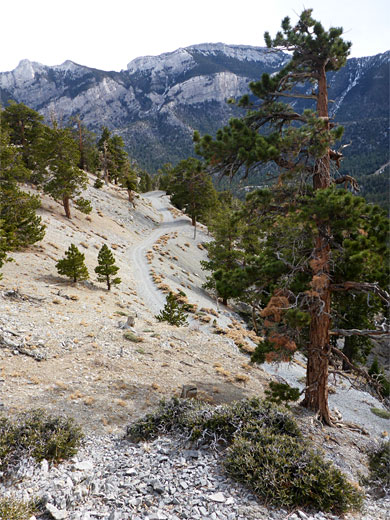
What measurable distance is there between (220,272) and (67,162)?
33196mm

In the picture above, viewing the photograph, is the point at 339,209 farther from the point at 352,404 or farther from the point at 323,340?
the point at 352,404

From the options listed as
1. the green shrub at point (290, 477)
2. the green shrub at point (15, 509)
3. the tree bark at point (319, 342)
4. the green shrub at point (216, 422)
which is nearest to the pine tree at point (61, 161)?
the green shrub at point (216, 422)

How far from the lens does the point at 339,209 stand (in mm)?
7812

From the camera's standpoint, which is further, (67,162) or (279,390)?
(67,162)

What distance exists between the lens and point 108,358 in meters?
13.1

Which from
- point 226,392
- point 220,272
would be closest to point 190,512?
point 220,272

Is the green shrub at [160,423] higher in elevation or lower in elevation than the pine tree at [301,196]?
lower

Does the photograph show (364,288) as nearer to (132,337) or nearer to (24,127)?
(132,337)

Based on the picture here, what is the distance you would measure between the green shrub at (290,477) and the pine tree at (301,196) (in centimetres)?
302

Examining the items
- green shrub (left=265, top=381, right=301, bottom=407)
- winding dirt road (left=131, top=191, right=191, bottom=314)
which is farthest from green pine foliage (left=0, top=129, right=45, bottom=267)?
green shrub (left=265, top=381, right=301, bottom=407)

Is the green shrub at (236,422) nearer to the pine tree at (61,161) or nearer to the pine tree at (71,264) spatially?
the pine tree at (71,264)

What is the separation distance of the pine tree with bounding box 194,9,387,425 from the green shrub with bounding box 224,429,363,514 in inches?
119

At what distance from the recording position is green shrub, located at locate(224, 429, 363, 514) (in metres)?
5.52

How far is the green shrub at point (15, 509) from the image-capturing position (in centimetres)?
449
